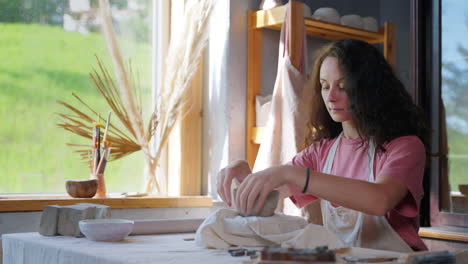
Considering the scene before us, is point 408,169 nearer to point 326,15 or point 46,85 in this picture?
point 326,15

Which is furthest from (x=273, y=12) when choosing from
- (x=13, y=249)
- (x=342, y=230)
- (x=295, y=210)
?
(x=13, y=249)

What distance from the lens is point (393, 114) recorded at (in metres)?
1.91

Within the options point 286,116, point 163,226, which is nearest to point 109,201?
point 286,116

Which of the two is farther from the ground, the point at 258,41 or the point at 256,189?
the point at 258,41

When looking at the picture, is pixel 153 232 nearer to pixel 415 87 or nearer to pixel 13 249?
pixel 13 249

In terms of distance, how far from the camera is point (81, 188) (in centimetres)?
256

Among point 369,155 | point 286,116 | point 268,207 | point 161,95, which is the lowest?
point 268,207

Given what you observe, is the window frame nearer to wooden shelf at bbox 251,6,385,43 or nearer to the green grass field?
the green grass field

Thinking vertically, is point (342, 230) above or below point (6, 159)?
below

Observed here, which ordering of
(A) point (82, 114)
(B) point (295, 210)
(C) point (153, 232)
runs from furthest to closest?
(A) point (82, 114)
(B) point (295, 210)
(C) point (153, 232)

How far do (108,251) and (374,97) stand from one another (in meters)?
0.98

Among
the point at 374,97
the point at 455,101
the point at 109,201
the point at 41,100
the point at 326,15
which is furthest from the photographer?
the point at 326,15

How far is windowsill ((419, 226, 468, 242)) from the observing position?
2334 mm

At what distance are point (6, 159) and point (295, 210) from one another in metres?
1.29
